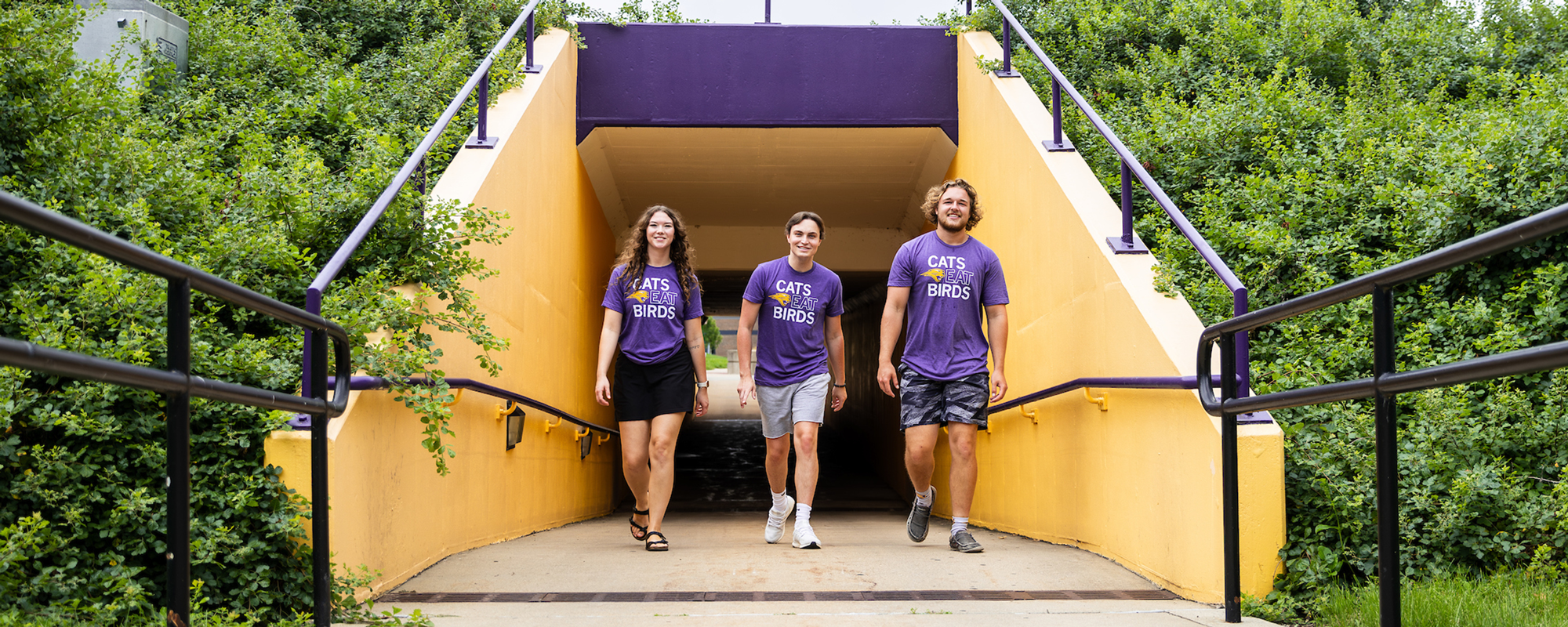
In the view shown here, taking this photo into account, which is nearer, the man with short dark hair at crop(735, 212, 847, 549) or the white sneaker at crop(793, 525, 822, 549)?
the white sneaker at crop(793, 525, 822, 549)

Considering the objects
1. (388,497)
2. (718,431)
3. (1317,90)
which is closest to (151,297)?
(388,497)

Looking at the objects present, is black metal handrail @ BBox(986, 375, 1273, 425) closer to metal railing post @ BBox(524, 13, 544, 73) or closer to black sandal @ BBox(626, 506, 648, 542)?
black sandal @ BBox(626, 506, 648, 542)

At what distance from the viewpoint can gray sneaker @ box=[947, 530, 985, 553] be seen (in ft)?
13.3

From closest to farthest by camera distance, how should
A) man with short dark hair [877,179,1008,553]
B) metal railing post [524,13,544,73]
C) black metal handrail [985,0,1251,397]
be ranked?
black metal handrail [985,0,1251,397] < man with short dark hair [877,179,1008,553] < metal railing post [524,13,544,73]

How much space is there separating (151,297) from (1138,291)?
10.8ft

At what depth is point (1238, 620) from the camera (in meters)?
2.66

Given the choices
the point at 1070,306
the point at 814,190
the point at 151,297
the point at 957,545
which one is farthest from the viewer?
the point at 814,190

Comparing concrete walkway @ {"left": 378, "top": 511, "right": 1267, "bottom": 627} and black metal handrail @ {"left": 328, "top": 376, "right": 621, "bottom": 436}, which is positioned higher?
black metal handrail @ {"left": 328, "top": 376, "right": 621, "bottom": 436}

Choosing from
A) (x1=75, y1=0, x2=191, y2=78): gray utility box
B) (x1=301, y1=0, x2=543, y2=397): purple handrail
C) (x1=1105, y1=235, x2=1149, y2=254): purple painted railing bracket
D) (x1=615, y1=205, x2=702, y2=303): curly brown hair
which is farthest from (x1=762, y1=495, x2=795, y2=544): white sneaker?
(x1=75, y1=0, x2=191, y2=78): gray utility box

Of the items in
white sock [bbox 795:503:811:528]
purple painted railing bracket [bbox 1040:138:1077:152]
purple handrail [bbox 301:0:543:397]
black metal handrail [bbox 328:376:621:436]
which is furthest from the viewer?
purple painted railing bracket [bbox 1040:138:1077:152]

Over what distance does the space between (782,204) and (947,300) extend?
5530mm

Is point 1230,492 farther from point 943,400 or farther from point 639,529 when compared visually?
point 639,529

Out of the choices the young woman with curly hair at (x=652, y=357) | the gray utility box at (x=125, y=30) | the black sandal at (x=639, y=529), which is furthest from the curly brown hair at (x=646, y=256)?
the gray utility box at (x=125, y=30)

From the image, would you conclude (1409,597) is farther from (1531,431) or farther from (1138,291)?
(1138,291)
